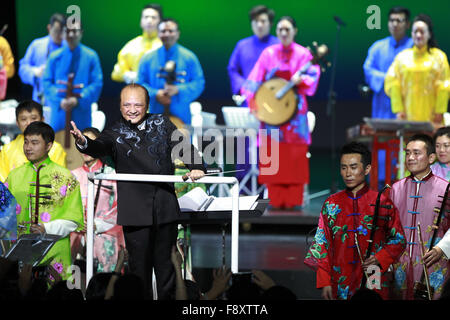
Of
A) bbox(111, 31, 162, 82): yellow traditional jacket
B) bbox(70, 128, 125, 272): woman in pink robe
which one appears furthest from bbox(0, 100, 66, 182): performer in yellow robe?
bbox(111, 31, 162, 82): yellow traditional jacket

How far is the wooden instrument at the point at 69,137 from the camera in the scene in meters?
7.33

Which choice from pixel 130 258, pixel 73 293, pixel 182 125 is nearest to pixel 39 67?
pixel 182 125

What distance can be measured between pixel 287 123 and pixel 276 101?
27 centimetres

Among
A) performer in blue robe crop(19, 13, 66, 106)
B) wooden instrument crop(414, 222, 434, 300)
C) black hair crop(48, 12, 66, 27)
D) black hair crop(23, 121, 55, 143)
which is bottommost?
wooden instrument crop(414, 222, 434, 300)

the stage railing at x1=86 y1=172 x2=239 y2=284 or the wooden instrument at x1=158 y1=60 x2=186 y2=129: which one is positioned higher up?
the wooden instrument at x1=158 y1=60 x2=186 y2=129

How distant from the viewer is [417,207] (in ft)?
11.9

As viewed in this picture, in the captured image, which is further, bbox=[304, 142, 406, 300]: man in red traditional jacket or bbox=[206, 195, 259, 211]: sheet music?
bbox=[206, 195, 259, 211]: sheet music

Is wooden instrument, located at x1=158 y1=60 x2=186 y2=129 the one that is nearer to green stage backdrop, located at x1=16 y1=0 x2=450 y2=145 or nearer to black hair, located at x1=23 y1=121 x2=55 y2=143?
green stage backdrop, located at x1=16 y1=0 x2=450 y2=145

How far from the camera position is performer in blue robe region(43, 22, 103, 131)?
772cm

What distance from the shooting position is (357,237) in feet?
10.6

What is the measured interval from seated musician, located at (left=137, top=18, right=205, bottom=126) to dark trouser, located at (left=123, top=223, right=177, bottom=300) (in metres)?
4.54

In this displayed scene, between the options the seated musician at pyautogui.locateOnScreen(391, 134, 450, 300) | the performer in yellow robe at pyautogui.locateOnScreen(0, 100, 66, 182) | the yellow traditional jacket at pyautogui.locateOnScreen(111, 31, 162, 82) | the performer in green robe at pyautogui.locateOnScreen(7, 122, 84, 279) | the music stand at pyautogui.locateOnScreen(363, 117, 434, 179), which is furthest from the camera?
the yellow traditional jacket at pyautogui.locateOnScreen(111, 31, 162, 82)

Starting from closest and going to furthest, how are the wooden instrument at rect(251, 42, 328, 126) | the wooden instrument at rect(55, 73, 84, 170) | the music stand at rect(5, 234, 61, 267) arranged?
the music stand at rect(5, 234, 61, 267) → the wooden instrument at rect(55, 73, 84, 170) → the wooden instrument at rect(251, 42, 328, 126)
